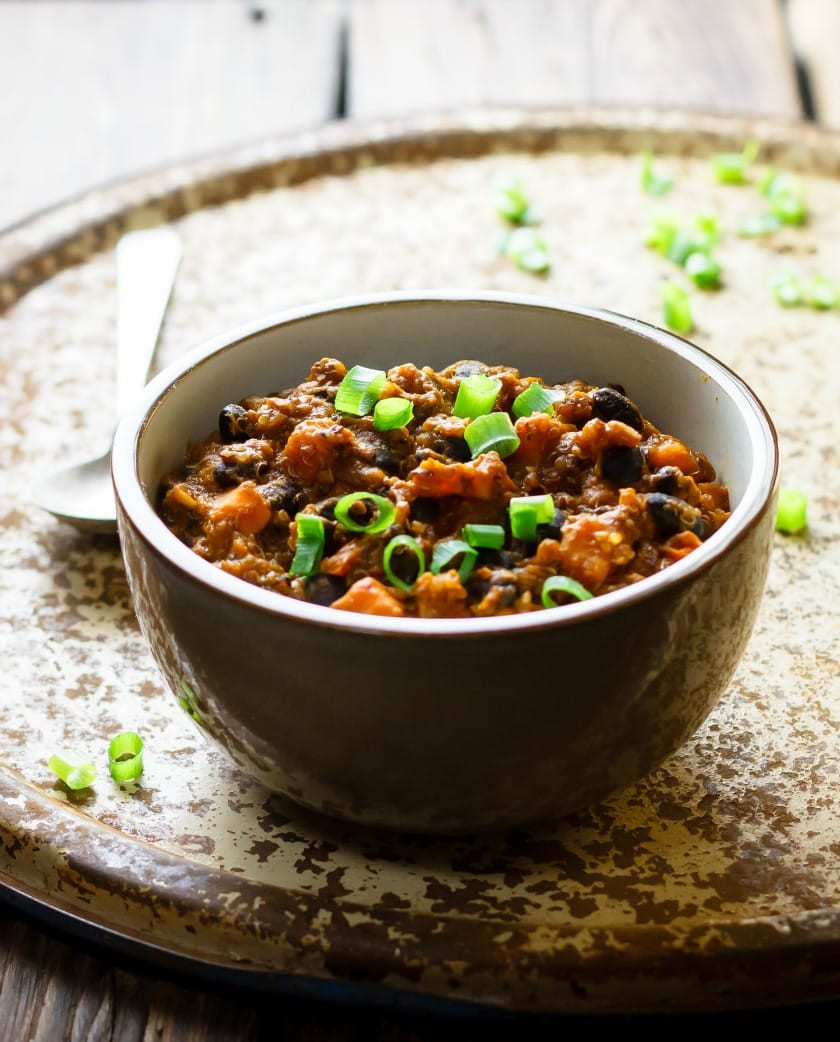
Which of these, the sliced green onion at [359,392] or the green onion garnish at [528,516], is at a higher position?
the sliced green onion at [359,392]

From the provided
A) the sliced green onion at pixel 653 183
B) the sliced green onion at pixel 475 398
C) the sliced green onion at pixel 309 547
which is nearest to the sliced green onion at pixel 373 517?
the sliced green onion at pixel 309 547

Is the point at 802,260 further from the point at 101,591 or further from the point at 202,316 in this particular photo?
the point at 101,591

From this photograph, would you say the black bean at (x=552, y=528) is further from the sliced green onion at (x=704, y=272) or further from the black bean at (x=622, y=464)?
the sliced green onion at (x=704, y=272)

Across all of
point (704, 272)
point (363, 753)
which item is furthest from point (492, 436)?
point (704, 272)

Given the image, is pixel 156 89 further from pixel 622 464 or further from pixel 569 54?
pixel 622 464

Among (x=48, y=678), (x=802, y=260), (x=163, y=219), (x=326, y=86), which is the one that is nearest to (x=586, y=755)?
(x=48, y=678)
